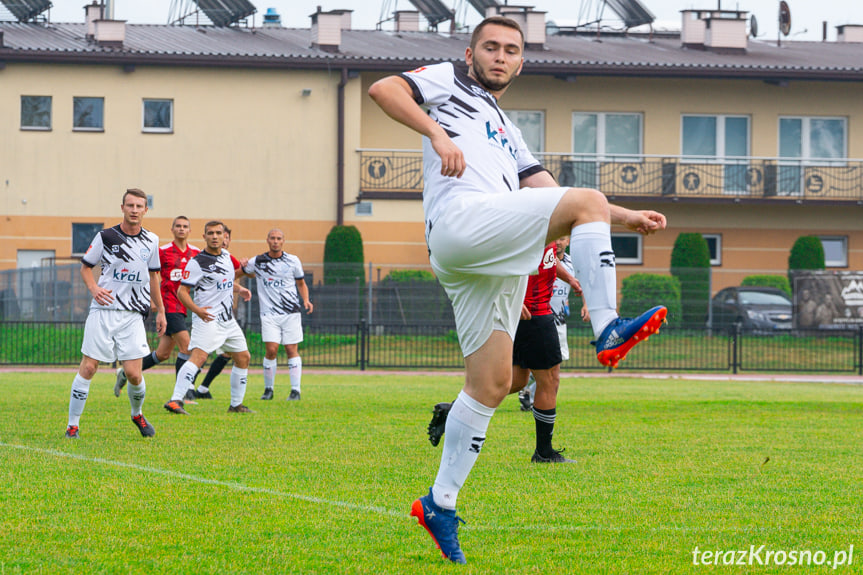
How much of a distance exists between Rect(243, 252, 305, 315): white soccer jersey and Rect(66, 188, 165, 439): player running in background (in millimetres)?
5503

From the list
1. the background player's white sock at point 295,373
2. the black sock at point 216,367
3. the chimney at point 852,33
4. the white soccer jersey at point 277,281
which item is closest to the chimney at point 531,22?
the chimney at point 852,33

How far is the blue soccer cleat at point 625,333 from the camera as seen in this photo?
177 inches

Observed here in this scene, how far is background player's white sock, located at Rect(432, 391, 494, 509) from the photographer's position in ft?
17.2

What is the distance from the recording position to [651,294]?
91.2 feet

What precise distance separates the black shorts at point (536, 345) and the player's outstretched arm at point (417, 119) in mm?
4132

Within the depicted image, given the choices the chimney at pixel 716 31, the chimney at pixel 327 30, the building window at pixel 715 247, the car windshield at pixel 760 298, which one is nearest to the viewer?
the car windshield at pixel 760 298

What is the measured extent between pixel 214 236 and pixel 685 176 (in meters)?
25.1

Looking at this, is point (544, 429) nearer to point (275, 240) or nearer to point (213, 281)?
point (213, 281)

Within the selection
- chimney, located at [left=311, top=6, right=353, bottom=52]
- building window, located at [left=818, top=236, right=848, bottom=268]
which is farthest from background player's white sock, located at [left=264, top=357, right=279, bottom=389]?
building window, located at [left=818, top=236, right=848, bottom=268]

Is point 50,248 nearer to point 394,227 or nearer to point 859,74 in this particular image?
point 394,227

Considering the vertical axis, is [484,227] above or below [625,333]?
above

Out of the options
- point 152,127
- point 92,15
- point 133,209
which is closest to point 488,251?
point 133,209

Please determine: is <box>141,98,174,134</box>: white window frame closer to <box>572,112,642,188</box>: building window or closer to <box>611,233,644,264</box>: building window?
<box>572,112,642,188</box>: building window

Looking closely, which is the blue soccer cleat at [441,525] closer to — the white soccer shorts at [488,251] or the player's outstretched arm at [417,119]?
the white soccer shorts at [488,251]
